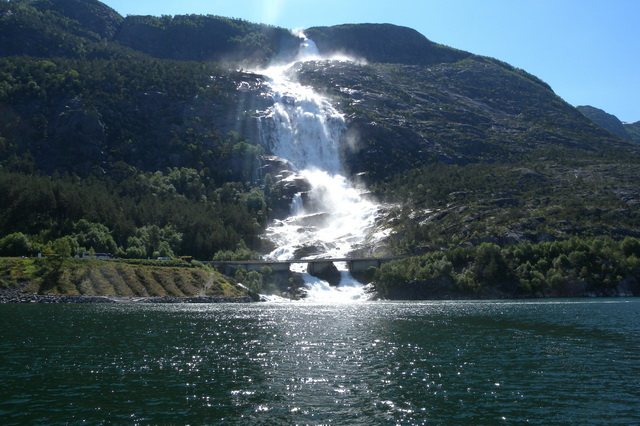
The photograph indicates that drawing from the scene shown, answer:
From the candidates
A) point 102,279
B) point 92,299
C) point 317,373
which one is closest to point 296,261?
point 102,279

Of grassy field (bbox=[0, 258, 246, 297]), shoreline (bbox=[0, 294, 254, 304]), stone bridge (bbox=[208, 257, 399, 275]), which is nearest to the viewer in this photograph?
shoreline (bbox=[0, 294, 254, 304])

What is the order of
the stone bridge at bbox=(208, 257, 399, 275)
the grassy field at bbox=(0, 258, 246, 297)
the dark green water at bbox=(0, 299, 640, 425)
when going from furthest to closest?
the stone bridge at bbox=(208, 257, 399, 275) → the grassy field at bbox=(0, 258, 246, 297) → the dark green water at bbox=(0, 299, 640, 425)

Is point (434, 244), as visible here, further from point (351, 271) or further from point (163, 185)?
point (163, 185)

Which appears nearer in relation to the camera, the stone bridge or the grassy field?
the grassy field

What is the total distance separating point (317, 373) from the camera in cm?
3750

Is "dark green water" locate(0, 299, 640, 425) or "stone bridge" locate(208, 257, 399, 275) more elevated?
"dark green water" locate(0, 299, 640, 425)

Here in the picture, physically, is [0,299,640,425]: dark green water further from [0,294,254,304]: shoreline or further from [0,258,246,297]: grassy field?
[0,258,246,297]: grassy field

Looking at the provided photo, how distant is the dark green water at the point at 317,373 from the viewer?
90.6 ft

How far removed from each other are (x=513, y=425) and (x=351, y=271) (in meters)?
131

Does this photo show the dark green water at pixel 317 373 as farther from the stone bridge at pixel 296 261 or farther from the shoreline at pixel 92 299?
the stone bridge at pixel 296 261

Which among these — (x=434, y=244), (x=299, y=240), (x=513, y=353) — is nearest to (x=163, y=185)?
(x=299, y=240)

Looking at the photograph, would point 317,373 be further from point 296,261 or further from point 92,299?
point 296,261

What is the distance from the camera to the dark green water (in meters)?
27.6

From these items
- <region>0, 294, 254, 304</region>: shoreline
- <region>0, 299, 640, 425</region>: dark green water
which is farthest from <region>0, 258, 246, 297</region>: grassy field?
<region>0, 299, 640, 425</region>: dark green water
